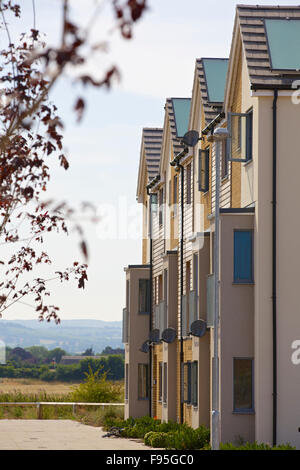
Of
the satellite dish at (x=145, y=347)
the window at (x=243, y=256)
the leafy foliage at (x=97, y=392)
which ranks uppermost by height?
the window at (x=243, y=256)

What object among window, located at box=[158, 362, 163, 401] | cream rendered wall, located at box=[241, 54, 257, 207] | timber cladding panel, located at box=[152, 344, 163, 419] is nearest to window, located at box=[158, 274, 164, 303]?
timber cladding panel, located at box=[152, 344, 163, 419]

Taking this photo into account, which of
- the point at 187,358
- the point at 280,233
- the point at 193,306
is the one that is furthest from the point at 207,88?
the point at 187,358

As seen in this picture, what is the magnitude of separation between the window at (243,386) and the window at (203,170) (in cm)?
696

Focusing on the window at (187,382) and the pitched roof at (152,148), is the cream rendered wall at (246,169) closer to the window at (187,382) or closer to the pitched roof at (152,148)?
the window at (187,382)

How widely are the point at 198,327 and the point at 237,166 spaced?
15.1 feet

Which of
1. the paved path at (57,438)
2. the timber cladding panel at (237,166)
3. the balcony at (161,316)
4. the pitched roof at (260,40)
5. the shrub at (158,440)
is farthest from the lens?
the balcony at (161,316)

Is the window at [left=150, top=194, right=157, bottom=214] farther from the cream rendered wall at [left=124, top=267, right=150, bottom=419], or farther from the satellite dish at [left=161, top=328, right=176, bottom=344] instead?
the satellite dish at [left=161, top=328, right=176, bottom=344]

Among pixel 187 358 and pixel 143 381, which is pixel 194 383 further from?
pixel 143 381

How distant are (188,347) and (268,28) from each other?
1070cm

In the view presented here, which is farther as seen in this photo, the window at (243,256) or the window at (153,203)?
the window at (153,203)

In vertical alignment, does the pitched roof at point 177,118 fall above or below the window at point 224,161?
above

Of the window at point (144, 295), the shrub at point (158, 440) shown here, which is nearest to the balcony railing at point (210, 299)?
the shrub at point (158, 440)

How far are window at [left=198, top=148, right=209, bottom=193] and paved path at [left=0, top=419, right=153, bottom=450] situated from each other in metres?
7.70

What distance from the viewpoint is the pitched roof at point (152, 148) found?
4088 cm
